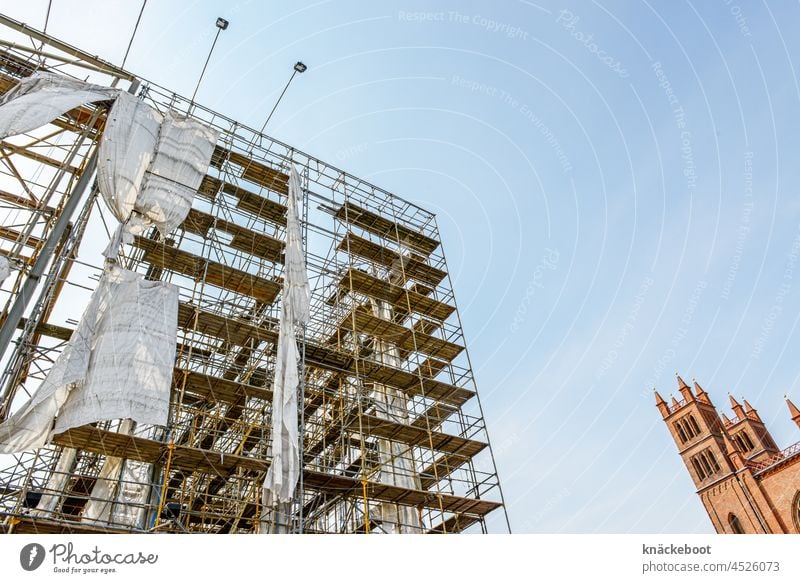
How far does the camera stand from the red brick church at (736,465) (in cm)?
4234

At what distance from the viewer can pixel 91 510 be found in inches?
488

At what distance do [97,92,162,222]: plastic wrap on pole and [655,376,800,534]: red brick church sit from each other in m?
48.6

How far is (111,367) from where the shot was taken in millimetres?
11609

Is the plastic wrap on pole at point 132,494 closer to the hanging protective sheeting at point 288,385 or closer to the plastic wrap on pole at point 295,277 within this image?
the hanging protective sheeting at point 288,385

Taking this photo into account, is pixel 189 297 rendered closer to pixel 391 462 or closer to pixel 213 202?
pixel 213 202

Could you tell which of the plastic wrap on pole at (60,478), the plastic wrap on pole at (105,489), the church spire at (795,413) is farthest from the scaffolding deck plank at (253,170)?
the church spire at (795,413)

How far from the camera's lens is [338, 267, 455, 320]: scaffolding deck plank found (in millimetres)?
18984

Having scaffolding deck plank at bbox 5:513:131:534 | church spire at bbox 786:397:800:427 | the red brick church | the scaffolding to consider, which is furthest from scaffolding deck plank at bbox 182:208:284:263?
church spire at bbox 786:397:800:427

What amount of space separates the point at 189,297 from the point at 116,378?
4.19 metres

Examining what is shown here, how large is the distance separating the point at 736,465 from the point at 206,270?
48567 millimetres

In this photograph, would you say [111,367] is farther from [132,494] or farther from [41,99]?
[41,99]

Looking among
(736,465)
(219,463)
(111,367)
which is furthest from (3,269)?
(736,465)
